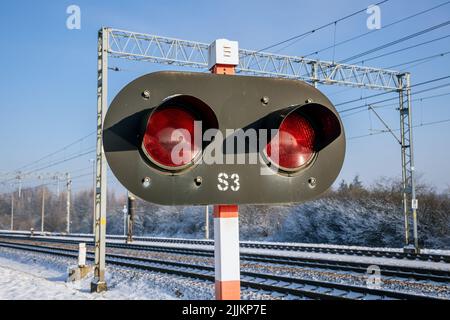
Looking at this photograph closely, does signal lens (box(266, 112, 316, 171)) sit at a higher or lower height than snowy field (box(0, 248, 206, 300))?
higher

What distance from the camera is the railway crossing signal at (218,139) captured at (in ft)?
5.34

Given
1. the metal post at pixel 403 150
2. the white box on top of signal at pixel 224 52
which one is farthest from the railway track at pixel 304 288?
the metal post at pixel 403 150

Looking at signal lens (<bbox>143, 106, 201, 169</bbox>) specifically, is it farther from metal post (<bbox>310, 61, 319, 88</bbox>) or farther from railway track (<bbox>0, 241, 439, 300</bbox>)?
metal post (<bbox>310, 61, 319, 88</bbox>)

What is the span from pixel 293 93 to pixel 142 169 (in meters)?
0.74

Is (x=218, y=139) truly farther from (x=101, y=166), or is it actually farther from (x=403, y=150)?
(x=403, y=150)

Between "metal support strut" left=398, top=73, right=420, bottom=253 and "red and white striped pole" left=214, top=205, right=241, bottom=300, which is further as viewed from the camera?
"metal support strut" left=398, top=73, right=420, bottom=253

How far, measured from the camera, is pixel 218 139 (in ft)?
5.55

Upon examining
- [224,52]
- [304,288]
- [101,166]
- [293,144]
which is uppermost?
[101,166]

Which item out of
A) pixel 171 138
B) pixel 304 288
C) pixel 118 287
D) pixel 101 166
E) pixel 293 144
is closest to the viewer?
pixel 171 138

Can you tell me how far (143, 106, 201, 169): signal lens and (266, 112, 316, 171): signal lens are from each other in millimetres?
330

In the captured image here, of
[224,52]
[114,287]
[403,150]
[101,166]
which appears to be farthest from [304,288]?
[403,150]

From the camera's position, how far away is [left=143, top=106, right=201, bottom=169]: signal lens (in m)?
1.66

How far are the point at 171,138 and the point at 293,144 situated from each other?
1.76 feet

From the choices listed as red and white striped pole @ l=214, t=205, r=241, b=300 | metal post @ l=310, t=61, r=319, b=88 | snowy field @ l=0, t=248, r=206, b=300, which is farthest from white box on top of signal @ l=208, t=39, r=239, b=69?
metal post @ l=310, t=61, r=319, b=88
